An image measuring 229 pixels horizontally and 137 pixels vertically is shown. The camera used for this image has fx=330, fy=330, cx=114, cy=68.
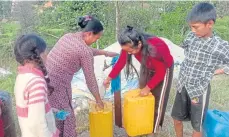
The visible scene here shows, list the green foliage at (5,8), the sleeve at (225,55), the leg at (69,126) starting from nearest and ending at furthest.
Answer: the sleeve at (225,55)
the leg at (69,126)
the green foliage at (5,8)

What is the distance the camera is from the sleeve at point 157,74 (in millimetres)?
3078

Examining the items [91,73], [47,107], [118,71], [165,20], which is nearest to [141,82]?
[118,71]

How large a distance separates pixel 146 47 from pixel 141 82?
0.52 m

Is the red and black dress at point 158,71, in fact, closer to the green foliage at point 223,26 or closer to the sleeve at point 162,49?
the sleeve at point 162,49

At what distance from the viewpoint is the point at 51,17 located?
28.0 feet

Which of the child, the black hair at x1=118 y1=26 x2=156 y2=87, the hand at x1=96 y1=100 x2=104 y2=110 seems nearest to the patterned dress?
the hand at x1=96 y1=100 x2=104 y2=110

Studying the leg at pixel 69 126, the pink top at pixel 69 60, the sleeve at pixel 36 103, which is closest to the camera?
the sleeve at pixel 36 103

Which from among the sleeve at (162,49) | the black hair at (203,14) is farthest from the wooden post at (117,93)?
the black hair at (203,14)

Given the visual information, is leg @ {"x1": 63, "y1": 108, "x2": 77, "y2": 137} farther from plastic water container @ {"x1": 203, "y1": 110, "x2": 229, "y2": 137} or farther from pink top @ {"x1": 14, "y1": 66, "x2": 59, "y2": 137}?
plastic water container @ {"x1": 203, "y1": 110, "x2": 229, "y2": 137}

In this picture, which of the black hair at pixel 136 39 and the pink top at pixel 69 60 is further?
the black hair at pixel 136 39

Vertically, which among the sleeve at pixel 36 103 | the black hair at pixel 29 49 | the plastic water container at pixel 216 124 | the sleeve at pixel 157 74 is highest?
the black hair at pixel 29 49

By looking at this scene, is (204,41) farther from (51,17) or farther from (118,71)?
(51,17)

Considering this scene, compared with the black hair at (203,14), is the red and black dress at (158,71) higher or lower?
lower

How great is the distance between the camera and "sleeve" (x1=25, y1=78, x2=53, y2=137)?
199 centimetres
